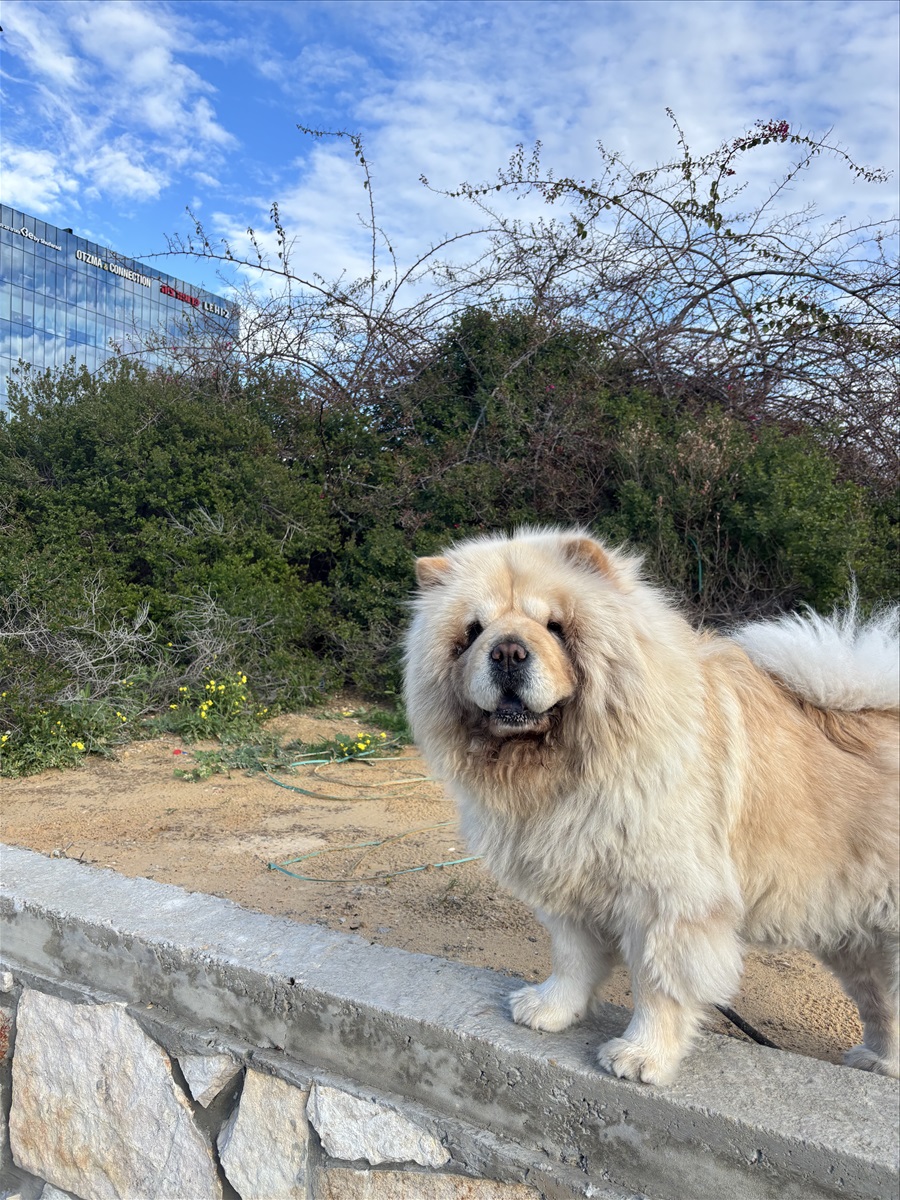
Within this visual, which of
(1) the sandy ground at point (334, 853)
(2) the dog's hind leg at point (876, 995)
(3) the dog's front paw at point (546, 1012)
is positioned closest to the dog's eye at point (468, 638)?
(3) the dog's front paw at point (546, 1012)

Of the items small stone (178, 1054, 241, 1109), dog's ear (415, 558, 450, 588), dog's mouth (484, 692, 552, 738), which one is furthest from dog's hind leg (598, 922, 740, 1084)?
small stone (178, 1054, 241, 1109)

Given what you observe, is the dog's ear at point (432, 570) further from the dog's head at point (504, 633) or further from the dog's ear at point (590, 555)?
the dog's ear at point (590, 555)

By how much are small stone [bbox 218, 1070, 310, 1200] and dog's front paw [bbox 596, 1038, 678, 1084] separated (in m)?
0.95

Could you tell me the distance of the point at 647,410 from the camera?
280 inches

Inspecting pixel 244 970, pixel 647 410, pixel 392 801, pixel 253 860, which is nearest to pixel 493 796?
pixel 244 970

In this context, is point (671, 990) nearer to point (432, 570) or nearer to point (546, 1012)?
point (546, 1012)

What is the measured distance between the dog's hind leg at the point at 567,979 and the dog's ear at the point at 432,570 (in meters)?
0.89

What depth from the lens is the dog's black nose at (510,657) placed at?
1.81 metres

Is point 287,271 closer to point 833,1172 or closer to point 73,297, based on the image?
point 833,1172

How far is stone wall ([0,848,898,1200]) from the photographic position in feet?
5.59

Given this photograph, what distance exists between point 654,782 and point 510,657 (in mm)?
435

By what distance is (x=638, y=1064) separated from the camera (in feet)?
5.85

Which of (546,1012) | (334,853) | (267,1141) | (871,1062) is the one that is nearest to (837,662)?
(871,1062)

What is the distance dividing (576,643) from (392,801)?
3.03 meters
